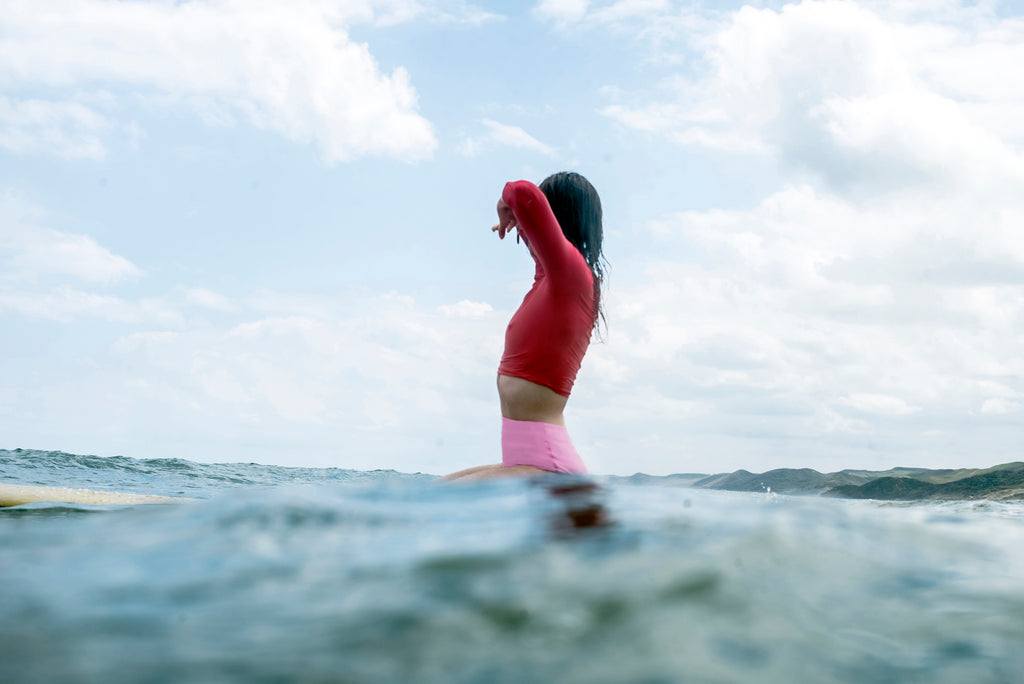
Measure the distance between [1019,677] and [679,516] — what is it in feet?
3.57

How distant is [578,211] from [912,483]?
10.5 metres

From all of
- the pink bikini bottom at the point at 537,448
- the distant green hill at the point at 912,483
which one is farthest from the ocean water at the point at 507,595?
the distant green hill at the point at 912,483

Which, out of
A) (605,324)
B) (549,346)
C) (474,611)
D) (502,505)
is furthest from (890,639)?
(605,324)

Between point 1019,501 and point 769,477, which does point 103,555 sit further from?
point 1019,501

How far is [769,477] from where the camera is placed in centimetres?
990

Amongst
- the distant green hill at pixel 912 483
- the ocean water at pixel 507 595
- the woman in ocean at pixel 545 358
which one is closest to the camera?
the ocean water at pixel 507 595

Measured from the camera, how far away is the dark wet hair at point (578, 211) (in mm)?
3588

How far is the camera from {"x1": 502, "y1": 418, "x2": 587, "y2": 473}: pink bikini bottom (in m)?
3.32

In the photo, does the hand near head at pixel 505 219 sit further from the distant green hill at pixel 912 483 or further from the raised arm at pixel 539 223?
the distant green hill at pixel 912 483

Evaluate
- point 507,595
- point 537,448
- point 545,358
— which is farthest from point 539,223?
point 507,595

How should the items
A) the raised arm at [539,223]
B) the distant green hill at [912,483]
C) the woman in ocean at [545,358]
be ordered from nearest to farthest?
the raised arm at [539,223]
the woman in ocean at [545,358]
the distant green hill at [912,483]

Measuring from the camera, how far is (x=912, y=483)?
37.9 feet

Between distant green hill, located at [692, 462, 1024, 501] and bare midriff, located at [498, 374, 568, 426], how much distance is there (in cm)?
704

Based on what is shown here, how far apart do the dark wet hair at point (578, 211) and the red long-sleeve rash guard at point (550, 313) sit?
251 millimetres
